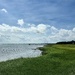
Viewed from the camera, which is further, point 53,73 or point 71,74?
point 53,73

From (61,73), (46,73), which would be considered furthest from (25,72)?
(61,73)

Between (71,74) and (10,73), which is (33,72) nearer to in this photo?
(10,73)

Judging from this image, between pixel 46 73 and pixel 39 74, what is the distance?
107 centimetres

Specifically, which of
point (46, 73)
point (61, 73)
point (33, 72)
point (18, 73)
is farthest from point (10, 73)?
point (61, 73)

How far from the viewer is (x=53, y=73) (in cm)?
2417

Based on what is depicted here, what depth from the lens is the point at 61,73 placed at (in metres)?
24.0

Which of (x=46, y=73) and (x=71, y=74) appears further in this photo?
(x=46, y=73)

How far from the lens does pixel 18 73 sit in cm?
2412

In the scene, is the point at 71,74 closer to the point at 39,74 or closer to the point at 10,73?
the point at 39,74

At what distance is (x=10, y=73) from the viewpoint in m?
24.1

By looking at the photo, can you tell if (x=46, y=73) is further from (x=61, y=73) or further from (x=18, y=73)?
(x=18, y=73)

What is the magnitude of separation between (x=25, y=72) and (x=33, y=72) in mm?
984

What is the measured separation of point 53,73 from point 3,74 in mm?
5964

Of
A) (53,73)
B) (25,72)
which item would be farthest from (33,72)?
(53,73)
